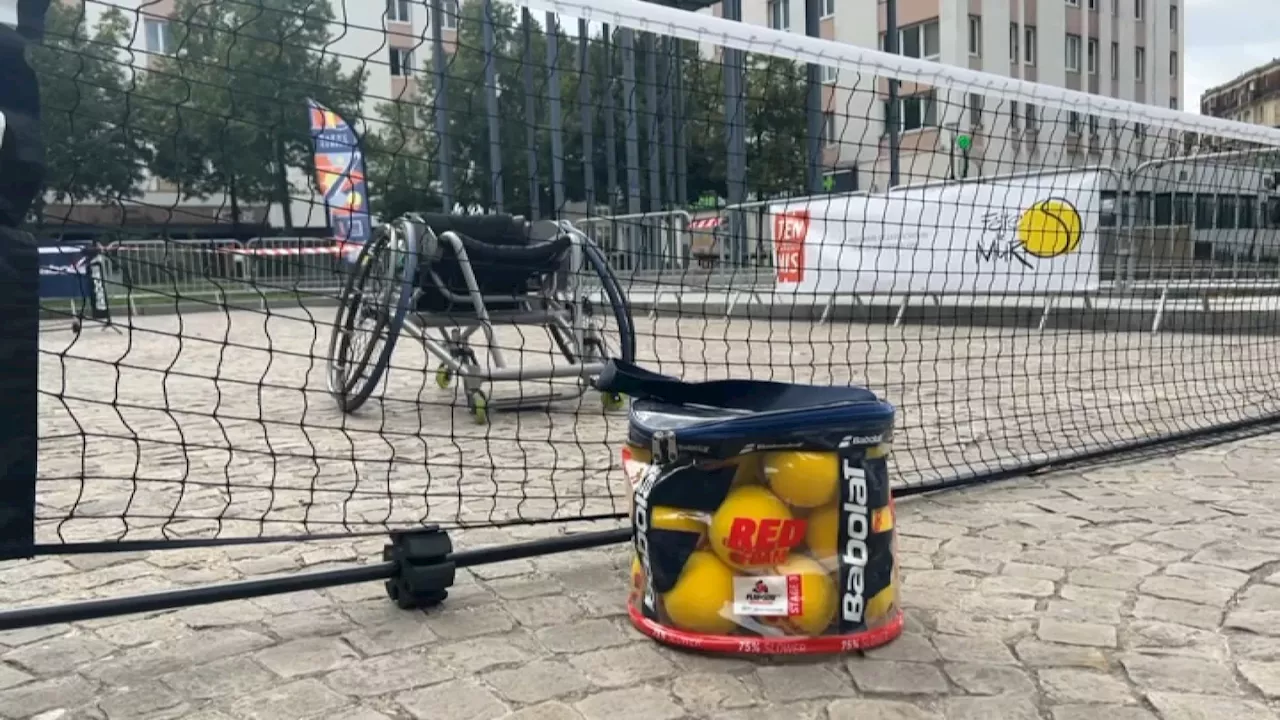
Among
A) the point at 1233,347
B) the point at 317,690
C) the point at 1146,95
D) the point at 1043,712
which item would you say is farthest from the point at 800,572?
the point at 1146,95

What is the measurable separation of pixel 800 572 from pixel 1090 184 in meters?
8.12

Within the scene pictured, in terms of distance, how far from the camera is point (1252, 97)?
7444 cm

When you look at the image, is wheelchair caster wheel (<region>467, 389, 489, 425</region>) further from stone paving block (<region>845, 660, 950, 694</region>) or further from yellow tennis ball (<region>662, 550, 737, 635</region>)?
stone paving block (<region>845, 660, 950, 694</region>)

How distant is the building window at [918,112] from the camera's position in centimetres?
418

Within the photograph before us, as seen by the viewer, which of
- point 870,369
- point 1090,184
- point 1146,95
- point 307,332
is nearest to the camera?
point 870,369

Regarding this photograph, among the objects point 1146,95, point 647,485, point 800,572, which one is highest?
point 1146,95

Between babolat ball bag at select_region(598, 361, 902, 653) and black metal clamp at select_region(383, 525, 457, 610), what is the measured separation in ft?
1.93

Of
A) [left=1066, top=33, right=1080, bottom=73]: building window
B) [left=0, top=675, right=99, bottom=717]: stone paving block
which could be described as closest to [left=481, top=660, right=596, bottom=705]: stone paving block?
[left=0, top=675, right=99, bottom=717]: stone paving block

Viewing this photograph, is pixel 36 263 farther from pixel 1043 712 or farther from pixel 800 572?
pixel 1043 712

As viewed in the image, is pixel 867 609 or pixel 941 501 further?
pixel 941 501

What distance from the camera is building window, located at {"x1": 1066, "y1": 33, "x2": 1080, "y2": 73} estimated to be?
124ft

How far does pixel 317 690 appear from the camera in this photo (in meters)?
2.27

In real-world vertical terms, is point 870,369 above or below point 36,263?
below

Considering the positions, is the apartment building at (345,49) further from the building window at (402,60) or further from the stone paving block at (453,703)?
the stone paving block at (453,703)
